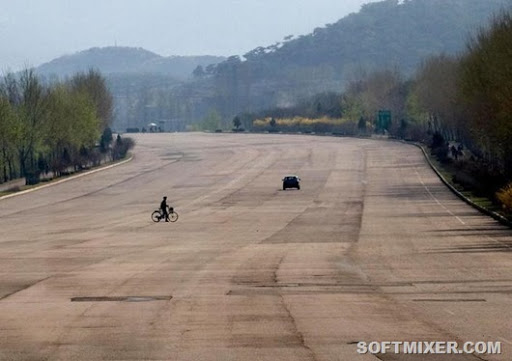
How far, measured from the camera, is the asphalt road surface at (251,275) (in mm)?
16312

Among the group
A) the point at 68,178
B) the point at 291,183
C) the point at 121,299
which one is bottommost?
the point at 68,178

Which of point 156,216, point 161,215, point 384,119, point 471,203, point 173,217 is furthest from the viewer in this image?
point 384,119

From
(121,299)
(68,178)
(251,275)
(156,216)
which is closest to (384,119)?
(68,178)

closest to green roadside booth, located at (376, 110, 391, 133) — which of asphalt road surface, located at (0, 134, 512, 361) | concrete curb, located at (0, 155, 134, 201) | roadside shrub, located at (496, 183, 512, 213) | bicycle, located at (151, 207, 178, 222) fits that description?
concrete curb, located at (0, 155, 134, 201)

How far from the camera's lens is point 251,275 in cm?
2711

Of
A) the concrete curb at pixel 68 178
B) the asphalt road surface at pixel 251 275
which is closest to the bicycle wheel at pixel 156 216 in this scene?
the asphalt road surface at pixel 251 275

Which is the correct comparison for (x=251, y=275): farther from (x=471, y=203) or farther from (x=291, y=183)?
(x=291, y=183)

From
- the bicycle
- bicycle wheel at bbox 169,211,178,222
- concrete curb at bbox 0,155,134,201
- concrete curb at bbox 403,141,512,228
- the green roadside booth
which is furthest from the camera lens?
the green roadside booth

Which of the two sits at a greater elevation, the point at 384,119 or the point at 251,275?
the point at 251,275

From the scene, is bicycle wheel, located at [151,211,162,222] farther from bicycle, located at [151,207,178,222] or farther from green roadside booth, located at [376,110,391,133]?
green roadside booth, located at [376,110,391,133]

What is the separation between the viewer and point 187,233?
44562 mm

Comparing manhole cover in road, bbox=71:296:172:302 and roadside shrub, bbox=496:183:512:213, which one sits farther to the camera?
roadside shrub, bbox=496:183:512:213

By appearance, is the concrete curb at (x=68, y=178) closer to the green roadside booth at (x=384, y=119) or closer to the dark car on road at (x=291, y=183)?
the dark car on road at (x=291, y=183)

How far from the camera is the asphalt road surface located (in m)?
16.3
